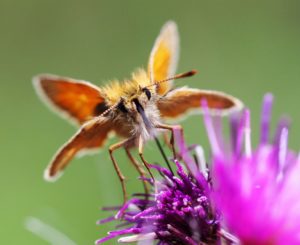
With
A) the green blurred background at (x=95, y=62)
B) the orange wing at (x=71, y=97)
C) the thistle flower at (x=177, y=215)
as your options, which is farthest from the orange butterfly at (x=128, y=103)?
the green blurred background at (x=95, y=62)

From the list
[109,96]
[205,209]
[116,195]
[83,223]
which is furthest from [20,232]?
[205,209]

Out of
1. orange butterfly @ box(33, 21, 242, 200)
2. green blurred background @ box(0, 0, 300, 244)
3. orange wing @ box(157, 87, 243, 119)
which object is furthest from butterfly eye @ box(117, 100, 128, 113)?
green blurred background @ box(0, 0, 300, 244)

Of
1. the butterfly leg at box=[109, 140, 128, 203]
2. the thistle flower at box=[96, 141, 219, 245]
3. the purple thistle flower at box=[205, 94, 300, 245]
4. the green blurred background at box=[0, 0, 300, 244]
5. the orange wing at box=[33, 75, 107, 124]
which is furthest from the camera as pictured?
the green blurred background at box=[0, 0, 300, 244]

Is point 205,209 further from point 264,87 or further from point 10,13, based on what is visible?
point 10,13

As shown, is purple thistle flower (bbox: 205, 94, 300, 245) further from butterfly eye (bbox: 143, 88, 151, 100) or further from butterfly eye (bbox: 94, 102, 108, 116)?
butterfly eye (bbox: 94, 102, 108, 116)

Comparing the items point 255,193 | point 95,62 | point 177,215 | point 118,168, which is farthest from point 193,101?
point 95,62

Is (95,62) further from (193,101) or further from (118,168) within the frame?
(118,168)

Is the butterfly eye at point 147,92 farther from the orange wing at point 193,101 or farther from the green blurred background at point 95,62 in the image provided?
the green blurred background at point 95,62
